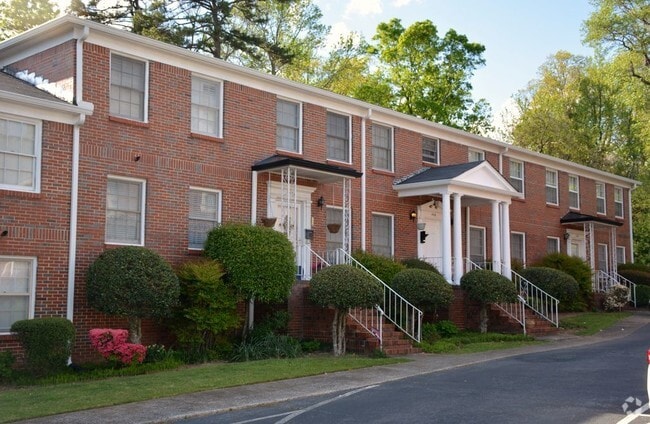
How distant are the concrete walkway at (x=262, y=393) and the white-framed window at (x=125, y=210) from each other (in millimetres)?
5363

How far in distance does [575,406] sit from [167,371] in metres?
7.67

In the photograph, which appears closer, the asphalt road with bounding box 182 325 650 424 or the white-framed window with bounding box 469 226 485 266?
the asphalt road with bounding box 182 325 650 424

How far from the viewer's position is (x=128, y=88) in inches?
672

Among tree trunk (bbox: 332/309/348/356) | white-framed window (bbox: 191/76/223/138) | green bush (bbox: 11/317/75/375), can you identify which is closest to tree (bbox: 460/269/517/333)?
tree trunk (bbox: 332/309/348/356)

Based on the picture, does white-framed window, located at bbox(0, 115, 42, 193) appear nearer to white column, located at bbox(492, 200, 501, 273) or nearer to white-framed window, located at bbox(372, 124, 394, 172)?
white-framed window, located at bbox(372, 124, 394, 172)

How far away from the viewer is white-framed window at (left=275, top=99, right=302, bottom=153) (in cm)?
2031

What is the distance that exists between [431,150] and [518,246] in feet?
20.4

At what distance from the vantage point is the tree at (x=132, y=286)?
14680 mm

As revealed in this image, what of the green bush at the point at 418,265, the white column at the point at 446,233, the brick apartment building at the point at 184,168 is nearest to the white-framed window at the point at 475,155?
the brick apartment building at the point at 184,168

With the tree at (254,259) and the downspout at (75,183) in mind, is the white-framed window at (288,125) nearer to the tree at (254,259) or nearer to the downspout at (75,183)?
the tree at (254,259)

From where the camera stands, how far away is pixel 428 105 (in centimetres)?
3919

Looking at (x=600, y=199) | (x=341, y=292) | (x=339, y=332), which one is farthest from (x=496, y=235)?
(x=600, y=199)

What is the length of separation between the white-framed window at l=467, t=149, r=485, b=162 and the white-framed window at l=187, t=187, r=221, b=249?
450 inches

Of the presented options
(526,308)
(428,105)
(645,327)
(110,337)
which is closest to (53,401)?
(110,337)
